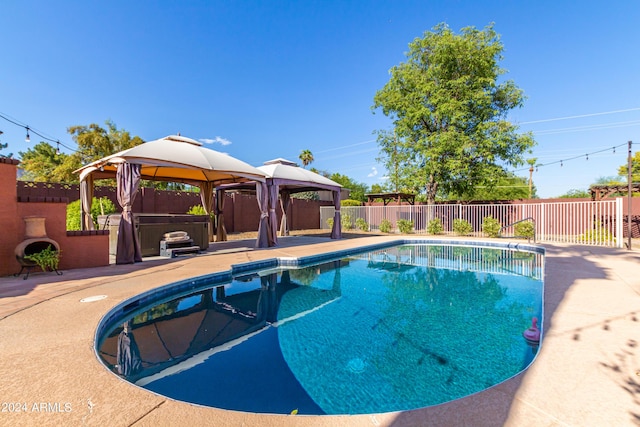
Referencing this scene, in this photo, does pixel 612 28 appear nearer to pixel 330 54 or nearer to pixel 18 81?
pixel 330 54

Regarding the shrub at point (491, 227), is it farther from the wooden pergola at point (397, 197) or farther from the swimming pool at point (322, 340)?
the swimming pool at point (322, 340)

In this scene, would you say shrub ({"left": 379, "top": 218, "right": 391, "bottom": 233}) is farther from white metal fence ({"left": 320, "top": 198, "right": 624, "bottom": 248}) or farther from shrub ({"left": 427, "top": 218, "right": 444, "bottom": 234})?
shrub ({"left": 427, "top": 218, "right": 444, "bottom": 234})

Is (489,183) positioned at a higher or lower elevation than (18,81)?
lower

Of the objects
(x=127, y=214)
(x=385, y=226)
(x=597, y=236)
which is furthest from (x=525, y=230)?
(x=127, y=214)

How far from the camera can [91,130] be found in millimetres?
17016

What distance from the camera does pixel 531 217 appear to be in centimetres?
1297

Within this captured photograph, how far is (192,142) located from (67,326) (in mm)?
7041

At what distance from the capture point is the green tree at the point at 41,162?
18969 mm

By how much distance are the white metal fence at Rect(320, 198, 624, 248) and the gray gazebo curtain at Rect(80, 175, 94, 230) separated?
42.1ft

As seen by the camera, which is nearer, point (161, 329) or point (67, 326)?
point (67, 326)

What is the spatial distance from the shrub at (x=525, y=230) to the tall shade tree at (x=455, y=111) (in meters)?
3.64

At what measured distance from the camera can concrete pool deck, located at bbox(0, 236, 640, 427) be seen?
1.56m

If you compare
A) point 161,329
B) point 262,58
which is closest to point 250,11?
point 262,58

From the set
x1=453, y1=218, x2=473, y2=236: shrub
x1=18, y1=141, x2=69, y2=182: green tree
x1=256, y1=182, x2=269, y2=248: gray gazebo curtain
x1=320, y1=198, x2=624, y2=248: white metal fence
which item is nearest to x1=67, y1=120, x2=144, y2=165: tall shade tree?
x1=18, y1=141, x2=69, y2=182: green tree
